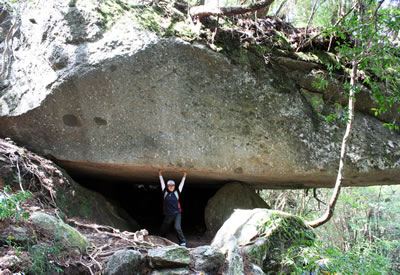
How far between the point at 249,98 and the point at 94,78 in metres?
2.69

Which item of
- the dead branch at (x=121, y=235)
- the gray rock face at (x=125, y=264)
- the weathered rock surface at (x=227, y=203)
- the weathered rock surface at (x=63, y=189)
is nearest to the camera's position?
the gray rock face at (x=125, y=264)

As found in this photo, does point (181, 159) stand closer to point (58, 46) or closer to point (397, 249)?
point (58, 46)

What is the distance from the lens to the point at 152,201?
8906mm

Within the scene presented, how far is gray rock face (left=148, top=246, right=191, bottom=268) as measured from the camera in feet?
10.8

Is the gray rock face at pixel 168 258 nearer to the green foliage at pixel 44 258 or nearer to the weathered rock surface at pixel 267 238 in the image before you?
the weathered rock surface at pixel 267 238

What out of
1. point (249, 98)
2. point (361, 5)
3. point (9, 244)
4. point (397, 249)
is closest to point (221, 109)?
point (249, 98)

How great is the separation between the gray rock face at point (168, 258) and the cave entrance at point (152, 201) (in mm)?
3786

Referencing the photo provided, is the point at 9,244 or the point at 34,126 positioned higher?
the point at 34,126

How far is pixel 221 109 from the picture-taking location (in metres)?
5.68

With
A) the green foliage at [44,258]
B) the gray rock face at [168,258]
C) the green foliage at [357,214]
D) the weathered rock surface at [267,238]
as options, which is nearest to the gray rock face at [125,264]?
the gray rock face at [168,258]

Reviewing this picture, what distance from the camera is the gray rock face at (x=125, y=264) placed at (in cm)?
302

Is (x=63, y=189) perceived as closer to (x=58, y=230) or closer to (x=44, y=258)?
(x=58, y=230)

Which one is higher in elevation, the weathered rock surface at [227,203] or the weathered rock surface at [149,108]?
the weathered rock surface at [149,108]

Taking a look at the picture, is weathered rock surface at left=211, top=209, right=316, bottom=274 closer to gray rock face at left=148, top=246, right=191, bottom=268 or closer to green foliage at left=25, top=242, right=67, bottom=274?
gray rock face at left=148, top=246, right=191, bottom=268
